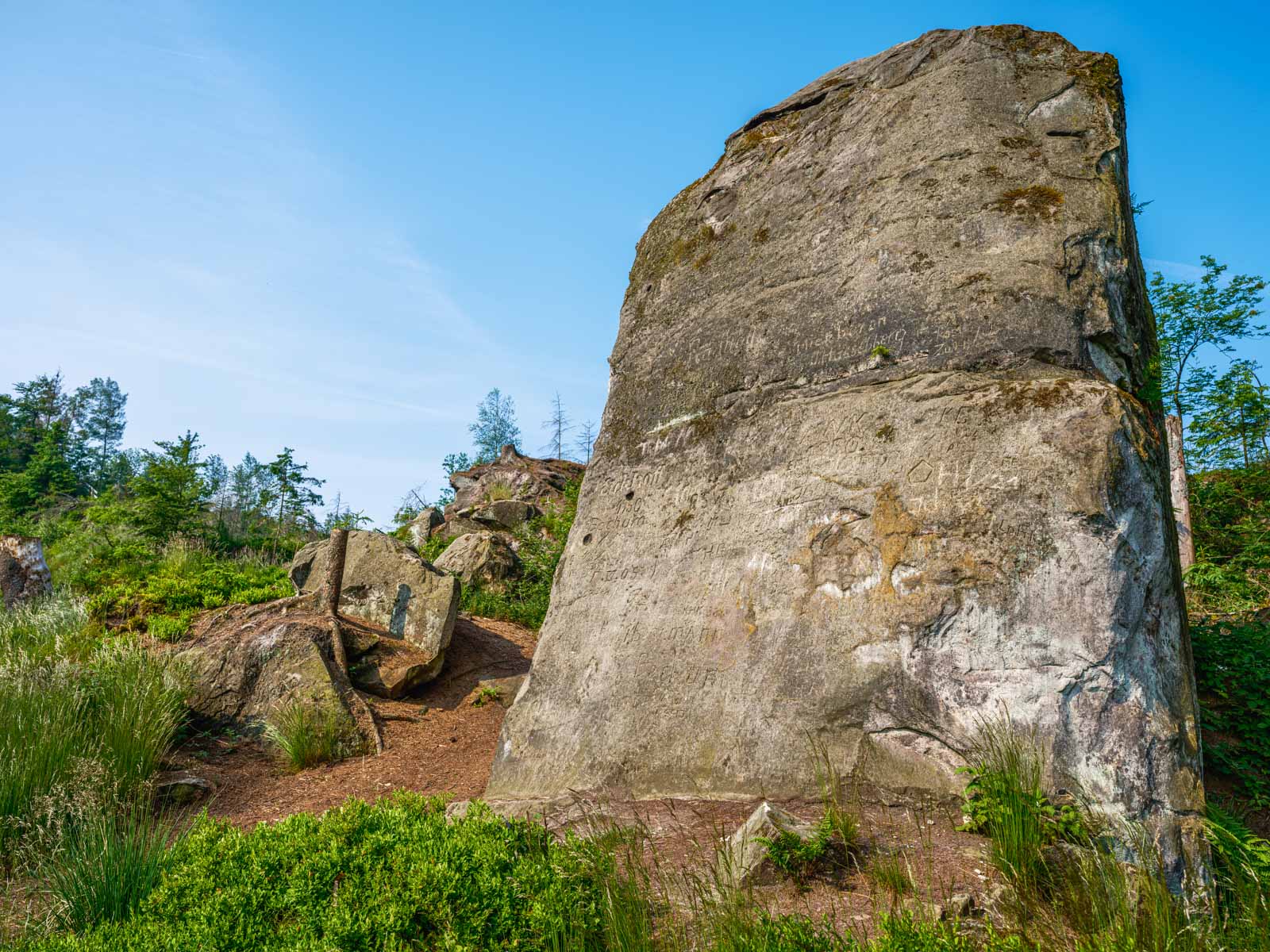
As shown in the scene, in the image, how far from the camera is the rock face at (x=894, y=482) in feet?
11.6

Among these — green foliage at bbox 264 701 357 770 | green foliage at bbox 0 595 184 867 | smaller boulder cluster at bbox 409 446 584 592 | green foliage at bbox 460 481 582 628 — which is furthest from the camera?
smaller boulder cluster at bbox 409 446 584 592

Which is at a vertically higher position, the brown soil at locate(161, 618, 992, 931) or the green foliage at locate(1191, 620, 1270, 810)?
the green foliage at locate(1191, 620, 1270, 810)

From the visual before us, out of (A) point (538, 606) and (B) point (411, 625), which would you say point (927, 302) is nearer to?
(B) point (411, 625)

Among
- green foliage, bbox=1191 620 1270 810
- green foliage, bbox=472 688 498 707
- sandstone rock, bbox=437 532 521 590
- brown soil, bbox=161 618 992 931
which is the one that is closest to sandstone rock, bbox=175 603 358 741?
brown soil, bbox=161 618 992 931

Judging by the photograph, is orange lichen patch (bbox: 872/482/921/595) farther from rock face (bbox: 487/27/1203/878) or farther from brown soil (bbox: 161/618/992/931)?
brown soil (bbox: 161/618/992/931)

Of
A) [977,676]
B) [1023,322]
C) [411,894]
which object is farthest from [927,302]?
[411,894]

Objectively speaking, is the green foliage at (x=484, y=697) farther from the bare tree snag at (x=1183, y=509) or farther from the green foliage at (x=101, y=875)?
the bare tree snag at (x=1183, y=509)

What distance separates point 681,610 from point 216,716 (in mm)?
4898

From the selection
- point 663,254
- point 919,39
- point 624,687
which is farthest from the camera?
point 663,254

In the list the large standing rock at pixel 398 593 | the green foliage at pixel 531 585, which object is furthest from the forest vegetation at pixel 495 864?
the green foliage at pixel 531 585

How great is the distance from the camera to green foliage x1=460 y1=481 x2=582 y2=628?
11.5 meters

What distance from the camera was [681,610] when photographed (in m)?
4.91

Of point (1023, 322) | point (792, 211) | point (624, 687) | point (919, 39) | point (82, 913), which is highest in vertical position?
point (919, 39)

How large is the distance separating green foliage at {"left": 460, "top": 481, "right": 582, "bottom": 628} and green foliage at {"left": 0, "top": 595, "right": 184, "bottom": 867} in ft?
15.9
